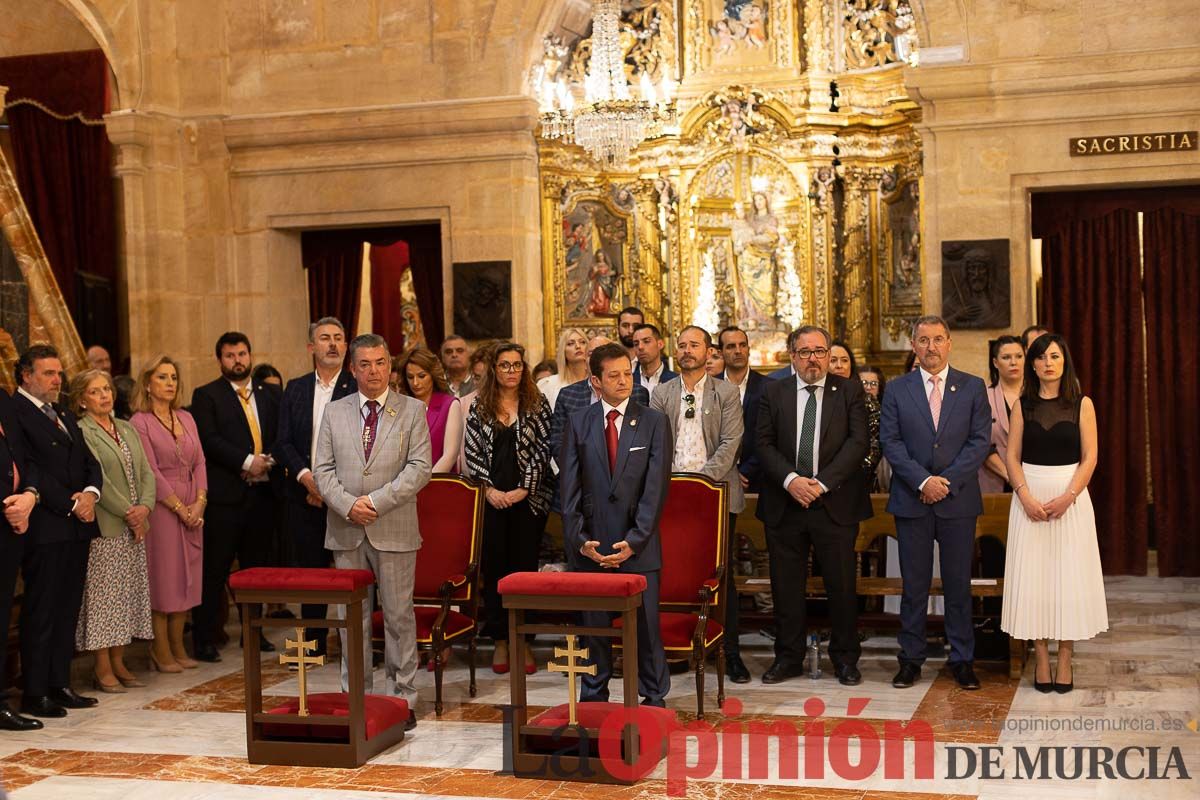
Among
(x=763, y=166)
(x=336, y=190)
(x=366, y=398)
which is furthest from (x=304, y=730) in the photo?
(x=763, y=166)

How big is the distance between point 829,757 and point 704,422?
1.90 meters

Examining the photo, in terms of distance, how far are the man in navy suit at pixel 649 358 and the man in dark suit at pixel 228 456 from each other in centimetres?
222

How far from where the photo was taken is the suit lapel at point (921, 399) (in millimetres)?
6754

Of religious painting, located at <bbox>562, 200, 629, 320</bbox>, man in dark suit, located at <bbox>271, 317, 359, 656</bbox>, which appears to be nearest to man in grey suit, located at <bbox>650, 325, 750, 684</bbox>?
man in dark suit, located at <bbox>271, 317, 359, 656</bbox>

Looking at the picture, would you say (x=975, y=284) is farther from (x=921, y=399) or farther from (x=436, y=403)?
(x=436, y=403)

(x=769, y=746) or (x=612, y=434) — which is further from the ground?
(x=612, y=434)

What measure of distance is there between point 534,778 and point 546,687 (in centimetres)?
149

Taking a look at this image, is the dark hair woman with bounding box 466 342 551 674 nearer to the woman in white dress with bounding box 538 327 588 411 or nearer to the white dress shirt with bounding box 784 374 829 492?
the woman in white dress with bounding box 538 327 588 411

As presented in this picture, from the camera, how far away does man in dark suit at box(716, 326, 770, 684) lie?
6.89 m

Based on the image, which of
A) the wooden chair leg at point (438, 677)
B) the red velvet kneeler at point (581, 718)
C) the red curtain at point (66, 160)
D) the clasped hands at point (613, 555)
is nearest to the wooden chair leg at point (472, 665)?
the wooden chair leg at point (438, 677)

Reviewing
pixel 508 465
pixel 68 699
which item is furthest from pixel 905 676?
pixel 68 699

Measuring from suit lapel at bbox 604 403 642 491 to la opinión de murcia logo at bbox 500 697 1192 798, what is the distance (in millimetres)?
1004

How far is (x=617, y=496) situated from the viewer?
232 inches

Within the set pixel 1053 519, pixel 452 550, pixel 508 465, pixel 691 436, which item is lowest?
pixel 452 550
